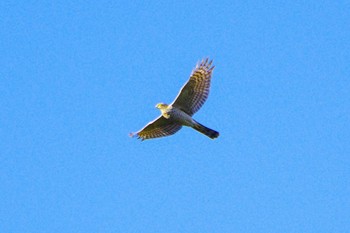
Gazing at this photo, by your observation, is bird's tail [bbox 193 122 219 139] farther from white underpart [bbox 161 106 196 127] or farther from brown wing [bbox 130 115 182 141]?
brown wing [bbox 130 115 182 141]

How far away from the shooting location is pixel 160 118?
149 feet

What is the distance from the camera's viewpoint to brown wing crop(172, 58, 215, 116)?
44.7 m

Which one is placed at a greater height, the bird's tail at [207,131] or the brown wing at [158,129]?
the brown wing at [158,129]

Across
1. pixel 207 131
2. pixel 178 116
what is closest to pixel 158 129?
pixel 178 116

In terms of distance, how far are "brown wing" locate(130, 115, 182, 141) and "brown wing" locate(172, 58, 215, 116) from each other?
2.88 feet

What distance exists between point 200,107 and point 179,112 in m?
0.77

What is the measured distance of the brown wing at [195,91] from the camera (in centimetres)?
4466

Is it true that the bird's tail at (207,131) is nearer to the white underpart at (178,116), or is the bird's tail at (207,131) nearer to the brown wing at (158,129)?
the white underpart at (178,116)

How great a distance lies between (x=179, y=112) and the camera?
44688mm

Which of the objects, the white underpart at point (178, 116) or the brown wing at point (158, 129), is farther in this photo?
the brown wing at point (158, 129)

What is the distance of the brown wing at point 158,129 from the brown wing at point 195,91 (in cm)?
88

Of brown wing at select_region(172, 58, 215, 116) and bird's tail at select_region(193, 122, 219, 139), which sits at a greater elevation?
brown wing at select_region(172, 58, 215, 116)

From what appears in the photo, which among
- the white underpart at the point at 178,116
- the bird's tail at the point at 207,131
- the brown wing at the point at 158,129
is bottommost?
the bird's tail at the point at 207,131

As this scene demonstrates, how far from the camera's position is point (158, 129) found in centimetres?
4612
